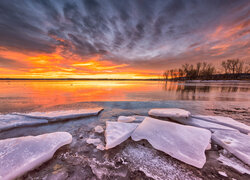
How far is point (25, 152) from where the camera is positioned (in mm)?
1451

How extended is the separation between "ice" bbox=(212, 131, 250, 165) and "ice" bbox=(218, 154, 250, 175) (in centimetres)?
10

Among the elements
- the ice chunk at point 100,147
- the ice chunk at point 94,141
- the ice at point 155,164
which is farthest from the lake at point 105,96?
the ice at point 155,164

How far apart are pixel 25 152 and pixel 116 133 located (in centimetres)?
151

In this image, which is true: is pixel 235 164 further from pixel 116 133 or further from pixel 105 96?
pixel 105 96

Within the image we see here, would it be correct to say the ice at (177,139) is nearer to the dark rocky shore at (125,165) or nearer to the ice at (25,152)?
the dark rocky shore at (125,165)

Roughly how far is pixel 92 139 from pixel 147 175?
1262 millimetres

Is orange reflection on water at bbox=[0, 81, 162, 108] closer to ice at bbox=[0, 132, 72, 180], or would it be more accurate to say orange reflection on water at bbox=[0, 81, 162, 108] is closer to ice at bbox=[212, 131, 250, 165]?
ice at bbox=[0, 132, 72, 180]

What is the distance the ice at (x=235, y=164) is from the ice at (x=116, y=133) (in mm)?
1622

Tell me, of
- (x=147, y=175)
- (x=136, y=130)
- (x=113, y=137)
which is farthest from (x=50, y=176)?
(x=136, y=130)

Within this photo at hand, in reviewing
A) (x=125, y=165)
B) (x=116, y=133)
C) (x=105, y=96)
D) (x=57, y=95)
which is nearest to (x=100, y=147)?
(x=116, y=133)

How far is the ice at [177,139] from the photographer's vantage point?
4.93 ft

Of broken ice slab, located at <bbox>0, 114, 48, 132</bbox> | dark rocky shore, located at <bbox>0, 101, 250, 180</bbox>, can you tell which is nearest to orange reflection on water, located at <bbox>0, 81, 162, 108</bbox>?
broken ice slab, located at <bbox>0, 114, 48, 132</bbox>

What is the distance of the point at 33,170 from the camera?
50.2 inches

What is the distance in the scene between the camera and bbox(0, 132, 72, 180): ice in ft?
3.86
